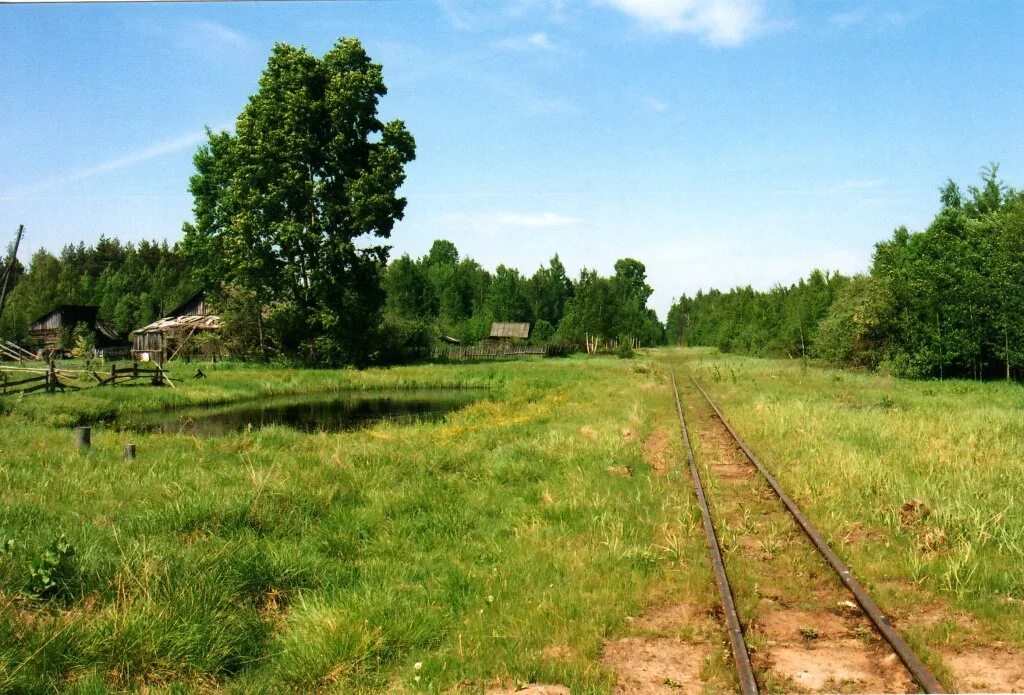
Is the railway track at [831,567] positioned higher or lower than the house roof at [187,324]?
lower

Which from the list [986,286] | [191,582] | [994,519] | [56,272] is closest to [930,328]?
[986,286]

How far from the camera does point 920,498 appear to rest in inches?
354

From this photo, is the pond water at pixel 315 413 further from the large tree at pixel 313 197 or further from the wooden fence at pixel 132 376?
the large tree at pixel 313 197

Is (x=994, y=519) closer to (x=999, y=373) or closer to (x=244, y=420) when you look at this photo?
(x=244, y=420)

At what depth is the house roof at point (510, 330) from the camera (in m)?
88.1

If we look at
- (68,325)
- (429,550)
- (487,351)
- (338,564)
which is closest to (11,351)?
(68,325)

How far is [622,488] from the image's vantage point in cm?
1034

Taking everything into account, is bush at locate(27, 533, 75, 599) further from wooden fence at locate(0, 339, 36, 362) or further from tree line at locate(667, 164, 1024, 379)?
wooden fence at locate(0, 339, 36, 362)

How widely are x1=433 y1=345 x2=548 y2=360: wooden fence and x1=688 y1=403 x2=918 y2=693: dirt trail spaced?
53.5 metres

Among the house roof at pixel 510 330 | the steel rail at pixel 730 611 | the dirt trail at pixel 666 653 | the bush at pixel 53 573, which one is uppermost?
the house roof at pixel 510 330

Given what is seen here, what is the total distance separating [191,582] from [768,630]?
5.25 meters

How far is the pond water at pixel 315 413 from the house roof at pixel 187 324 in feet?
70.3

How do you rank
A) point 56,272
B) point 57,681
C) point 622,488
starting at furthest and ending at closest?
point 56,272, point 622,488, point 57,681

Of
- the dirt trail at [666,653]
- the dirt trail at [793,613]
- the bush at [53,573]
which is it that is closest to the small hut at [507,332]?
the dirt trail at [793,613]
